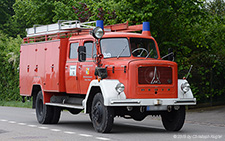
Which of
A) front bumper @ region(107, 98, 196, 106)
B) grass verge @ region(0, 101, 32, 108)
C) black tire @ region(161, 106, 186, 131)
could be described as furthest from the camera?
grass verge @ region(0, 101, 32, 108)

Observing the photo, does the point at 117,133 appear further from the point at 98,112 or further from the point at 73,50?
the point at 73,50

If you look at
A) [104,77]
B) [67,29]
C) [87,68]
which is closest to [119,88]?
[104,77]

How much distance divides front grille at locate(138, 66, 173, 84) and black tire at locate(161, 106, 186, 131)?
0.95m

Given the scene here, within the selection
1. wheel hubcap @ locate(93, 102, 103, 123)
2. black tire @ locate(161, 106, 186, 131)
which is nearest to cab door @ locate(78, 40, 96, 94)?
wheel hubcap @ locate(93, 102, 103, 123)

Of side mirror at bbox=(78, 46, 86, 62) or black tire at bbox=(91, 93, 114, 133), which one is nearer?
black tire at bbox=(91, 93, 114, 133)

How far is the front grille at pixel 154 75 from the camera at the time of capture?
14062 millimetres

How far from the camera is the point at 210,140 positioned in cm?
1238

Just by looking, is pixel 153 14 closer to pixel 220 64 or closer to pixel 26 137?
pixel 220 64

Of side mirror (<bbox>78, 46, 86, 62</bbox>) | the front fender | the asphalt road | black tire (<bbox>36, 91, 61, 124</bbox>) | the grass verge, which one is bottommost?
the asphalt road

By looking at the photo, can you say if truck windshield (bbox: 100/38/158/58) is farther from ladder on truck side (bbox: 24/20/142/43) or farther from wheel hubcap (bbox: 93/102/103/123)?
wheel hubcap (bbox: 93/102/103/123)

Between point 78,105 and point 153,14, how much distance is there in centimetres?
743

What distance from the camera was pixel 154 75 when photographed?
14.2 meters

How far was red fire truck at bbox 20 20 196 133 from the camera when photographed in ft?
45.6

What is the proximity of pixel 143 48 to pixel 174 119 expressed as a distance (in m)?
2.32
